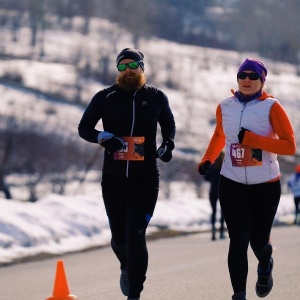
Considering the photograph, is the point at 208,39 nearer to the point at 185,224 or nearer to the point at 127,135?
the point at 185,224

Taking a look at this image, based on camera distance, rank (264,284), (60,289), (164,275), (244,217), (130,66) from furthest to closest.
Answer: (164,275)
(264,284)
(130,66)
(60,289)
(244,217)

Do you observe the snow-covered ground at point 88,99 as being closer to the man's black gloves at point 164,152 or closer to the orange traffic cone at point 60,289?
the orange traffic cone at point 60,289

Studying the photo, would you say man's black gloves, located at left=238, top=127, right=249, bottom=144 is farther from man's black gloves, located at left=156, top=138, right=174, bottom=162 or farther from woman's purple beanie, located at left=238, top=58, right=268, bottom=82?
man's black gloves, located at left=156, top=138, right=174, bottom=162

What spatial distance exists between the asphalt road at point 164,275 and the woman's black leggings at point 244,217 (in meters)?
0.91

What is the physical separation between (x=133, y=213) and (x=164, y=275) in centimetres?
362

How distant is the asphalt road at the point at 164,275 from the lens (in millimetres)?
10492

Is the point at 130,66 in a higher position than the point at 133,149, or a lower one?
higher

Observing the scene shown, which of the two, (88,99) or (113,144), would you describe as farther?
(88,99)

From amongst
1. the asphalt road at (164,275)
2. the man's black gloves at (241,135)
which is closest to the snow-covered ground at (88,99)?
the asphalt road at (164,275)

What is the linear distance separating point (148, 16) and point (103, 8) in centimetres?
649

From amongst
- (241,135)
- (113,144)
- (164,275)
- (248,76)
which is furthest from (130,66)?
(164,275)

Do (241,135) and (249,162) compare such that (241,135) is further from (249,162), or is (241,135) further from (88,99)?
(88,99)

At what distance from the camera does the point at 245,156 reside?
888 centimetres

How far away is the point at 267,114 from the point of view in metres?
8.90
